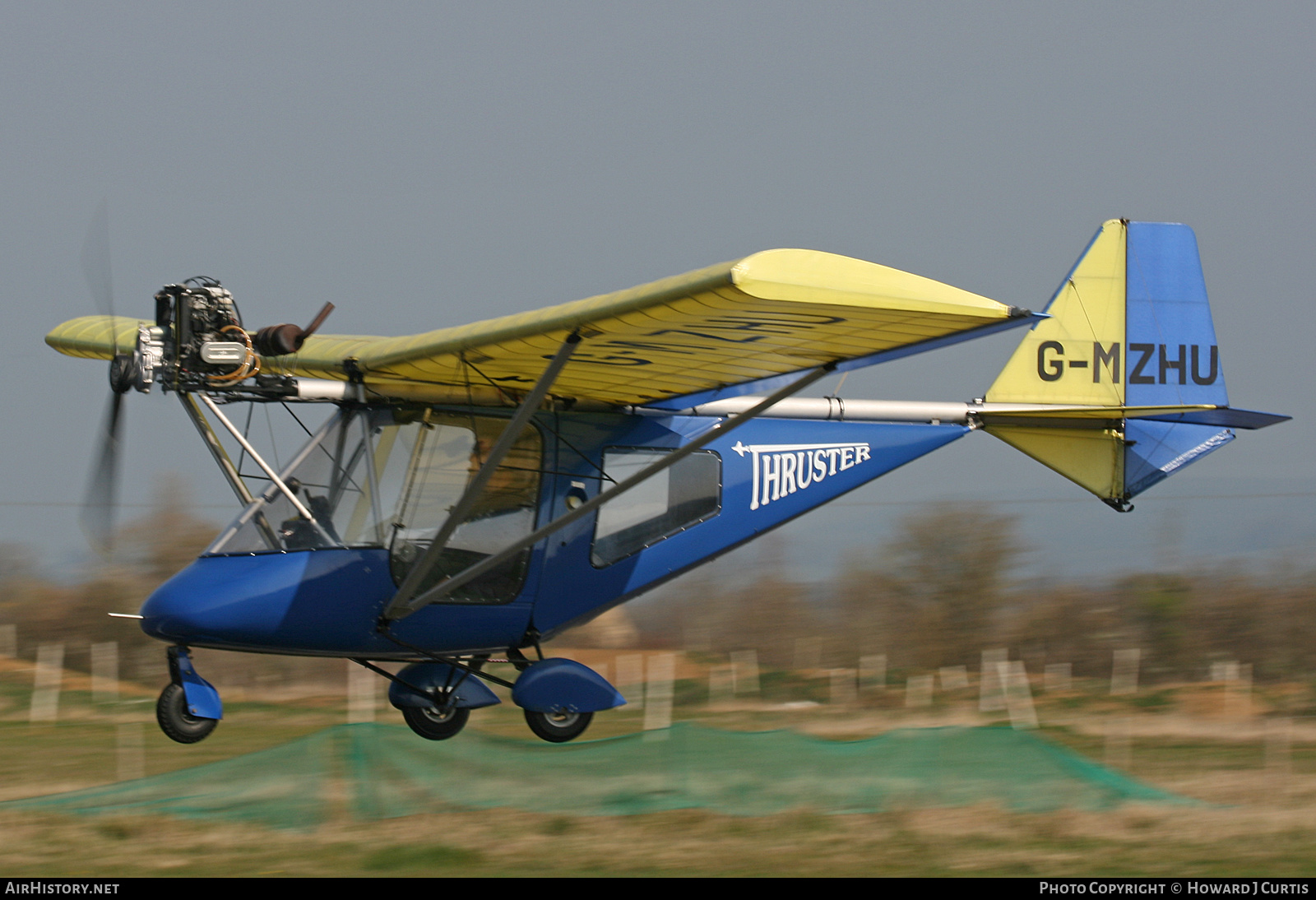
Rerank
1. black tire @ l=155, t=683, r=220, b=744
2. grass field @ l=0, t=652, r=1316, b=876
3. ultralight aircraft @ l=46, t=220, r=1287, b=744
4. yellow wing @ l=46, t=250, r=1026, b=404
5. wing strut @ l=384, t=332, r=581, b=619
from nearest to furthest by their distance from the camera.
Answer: yellow wing @ l=46, t=250, r=1026, b=404
ultralight aircraft @ l=46, t=220, r=1287, b=744
wing strut @ l=384, t=332, r=581, b=619
black tire @ l=155, t=683, r=220, b=744
grass field @ l=0, t=652, r=1316, b=876

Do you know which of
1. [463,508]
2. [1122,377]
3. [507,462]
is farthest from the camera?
[1122,377]

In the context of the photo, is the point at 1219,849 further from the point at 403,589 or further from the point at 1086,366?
the point at 403,589

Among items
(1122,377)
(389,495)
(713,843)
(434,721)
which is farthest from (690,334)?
(1122,377)

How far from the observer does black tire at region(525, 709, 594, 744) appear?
933 centimetres

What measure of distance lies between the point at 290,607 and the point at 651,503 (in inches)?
110

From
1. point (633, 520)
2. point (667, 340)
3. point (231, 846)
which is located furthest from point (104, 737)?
point (667, 340)

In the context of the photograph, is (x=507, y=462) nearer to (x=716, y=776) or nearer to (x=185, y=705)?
(x=185, y=705)

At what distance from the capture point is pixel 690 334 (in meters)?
7.45

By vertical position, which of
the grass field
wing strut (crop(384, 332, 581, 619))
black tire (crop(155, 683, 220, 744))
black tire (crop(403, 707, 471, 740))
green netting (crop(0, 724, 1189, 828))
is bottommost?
the grass field

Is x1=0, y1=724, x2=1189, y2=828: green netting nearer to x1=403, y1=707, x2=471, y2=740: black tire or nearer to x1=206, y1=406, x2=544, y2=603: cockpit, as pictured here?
x1=403, y1=707, x2=471, y2=740: black tire

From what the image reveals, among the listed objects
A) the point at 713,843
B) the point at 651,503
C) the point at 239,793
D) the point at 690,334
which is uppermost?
the point at 690,334

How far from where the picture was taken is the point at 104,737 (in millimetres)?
17750

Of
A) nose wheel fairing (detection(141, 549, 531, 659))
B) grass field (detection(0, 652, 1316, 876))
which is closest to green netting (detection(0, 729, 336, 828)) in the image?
grass field (detection(0, 652, 1316, 876))

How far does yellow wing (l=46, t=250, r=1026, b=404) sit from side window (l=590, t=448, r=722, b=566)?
501mm
